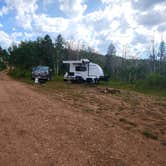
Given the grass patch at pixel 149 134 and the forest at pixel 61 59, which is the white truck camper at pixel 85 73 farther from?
the grass patch at pixel 149 134

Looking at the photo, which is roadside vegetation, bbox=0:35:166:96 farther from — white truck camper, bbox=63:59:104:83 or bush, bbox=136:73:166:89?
bush, bbox=136:73:166:89

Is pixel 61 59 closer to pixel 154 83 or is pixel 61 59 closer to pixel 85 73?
pixel 85 73

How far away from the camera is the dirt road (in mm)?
4555

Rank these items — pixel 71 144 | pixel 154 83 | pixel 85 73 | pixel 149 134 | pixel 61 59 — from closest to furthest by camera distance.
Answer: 1. pixel 71 144
2. pixel 149 134
3. pixel 154 83
4. pixel 85 73
5. pixel 61 59

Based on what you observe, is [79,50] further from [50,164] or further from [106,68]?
[50,164]

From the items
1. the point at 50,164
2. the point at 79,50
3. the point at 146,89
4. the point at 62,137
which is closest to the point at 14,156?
the point at 50,164

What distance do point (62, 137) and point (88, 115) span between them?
9.73 feet

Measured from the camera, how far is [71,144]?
5.41 metres

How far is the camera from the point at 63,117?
820 centimetres

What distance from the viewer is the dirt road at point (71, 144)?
4.55m

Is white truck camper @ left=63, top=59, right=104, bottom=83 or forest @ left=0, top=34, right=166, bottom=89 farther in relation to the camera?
forest @ left=0, top=34, right=166, bottom=89

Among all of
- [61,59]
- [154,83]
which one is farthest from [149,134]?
[61,59]

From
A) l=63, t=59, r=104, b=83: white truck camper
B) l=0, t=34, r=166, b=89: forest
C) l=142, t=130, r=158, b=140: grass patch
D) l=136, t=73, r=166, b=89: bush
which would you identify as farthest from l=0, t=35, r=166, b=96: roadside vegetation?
l=142, t=130, r=158, b=140: grass patch

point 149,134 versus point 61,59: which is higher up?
point 61,59
